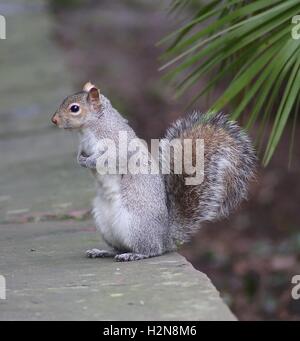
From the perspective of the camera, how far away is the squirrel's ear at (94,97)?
338cm

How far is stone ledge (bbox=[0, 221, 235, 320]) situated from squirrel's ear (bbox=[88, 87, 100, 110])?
55 centimetres

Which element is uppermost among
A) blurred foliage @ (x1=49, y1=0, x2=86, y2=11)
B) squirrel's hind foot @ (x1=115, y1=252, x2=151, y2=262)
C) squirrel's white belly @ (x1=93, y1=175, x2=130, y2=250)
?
blurred foliage @ (x1=49, y1=0, x2=86, y2=11)

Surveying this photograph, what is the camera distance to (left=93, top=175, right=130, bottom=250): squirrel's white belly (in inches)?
129

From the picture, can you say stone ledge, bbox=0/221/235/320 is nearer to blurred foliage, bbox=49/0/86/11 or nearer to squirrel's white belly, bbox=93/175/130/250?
squirrel's white belly, bbox=93/175/130/250

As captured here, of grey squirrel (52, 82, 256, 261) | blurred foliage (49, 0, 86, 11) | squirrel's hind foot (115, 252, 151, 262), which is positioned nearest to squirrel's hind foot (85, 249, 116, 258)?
grey squirrel (52, 82, 256, 261)

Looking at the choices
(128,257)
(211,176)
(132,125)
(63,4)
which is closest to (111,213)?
(128,257)

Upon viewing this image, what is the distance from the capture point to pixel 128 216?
10.8ft

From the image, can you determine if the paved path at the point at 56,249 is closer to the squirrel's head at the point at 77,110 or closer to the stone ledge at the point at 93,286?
the stone ledge at the point at 93,286

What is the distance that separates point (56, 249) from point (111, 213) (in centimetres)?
41

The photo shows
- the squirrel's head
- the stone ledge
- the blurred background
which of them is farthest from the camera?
the blurred background

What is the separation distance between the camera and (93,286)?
288cm

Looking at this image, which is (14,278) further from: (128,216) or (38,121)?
(38,121)

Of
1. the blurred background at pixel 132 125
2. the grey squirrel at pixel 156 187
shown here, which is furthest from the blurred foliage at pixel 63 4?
the grey squirrel at pixel 156 187

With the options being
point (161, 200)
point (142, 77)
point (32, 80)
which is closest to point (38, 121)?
point (32, 80)
